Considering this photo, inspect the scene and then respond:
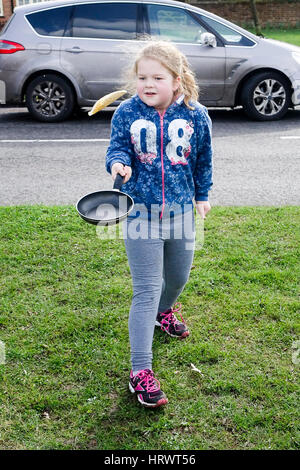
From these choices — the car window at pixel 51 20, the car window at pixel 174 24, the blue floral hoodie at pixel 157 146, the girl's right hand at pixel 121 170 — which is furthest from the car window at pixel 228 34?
the girl's right hand at pixel 121 170

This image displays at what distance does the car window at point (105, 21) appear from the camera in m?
9.09

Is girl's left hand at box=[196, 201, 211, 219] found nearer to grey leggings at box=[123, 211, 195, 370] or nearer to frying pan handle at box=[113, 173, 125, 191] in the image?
grey leggings at box=[123, 211, 195, 370]

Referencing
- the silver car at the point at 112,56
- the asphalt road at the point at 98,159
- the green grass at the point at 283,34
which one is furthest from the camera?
the green grass at the point at 283,34

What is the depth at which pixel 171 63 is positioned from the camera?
282 centimetres

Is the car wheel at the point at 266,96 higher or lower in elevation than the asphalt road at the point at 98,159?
higher

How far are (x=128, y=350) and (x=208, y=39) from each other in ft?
21.4

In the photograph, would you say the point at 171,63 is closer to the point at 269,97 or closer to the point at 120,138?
the point at 120,138

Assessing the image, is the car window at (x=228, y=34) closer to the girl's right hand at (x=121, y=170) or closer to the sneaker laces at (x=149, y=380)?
the girl's right hand at (x=121, y=170)

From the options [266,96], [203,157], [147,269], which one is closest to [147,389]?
[147,269]

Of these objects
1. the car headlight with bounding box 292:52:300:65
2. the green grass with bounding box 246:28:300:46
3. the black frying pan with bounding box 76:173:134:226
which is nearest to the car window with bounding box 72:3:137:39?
the car headlight with bounding box 292:52:300:65

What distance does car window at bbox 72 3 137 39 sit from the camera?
9.09 m

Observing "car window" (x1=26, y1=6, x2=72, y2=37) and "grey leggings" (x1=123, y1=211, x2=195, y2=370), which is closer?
"grey leggings" (x1=123, y1=211, x2=195, y2=370)

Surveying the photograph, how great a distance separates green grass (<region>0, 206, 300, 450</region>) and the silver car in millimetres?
4609
